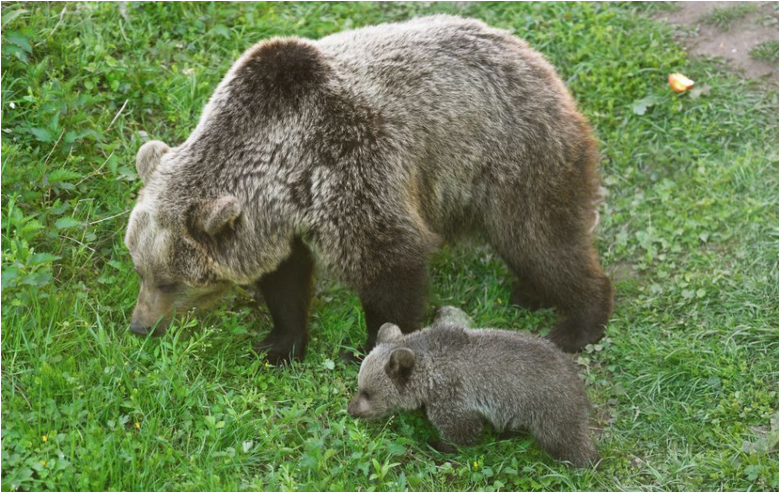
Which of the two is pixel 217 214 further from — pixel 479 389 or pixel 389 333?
pixel 479 389

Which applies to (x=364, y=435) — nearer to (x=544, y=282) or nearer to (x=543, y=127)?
(x=544, y=282)

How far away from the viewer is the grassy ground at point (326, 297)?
5.54 metres

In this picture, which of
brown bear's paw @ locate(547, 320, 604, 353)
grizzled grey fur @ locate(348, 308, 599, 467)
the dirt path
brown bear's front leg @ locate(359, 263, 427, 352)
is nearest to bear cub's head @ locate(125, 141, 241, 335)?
brown bear's front leg @ locate(359, 263, 427, 352)

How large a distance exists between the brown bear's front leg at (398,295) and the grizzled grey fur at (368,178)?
0.01 meters

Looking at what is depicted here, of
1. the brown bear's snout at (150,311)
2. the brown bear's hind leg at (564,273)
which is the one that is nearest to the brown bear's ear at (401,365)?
the brown bear's hind leg at (564,273)

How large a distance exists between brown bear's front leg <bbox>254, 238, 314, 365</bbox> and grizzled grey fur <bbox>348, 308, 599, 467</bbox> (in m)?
0.97

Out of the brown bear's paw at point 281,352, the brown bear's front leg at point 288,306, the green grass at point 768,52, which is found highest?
the green grass at point 768,52

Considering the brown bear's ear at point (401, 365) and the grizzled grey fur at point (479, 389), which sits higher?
the brown bear's ear at point (401, 365)

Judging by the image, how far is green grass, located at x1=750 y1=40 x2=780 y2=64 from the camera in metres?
8.41

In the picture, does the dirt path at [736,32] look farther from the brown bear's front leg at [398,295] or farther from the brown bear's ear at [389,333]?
the brown bear's ear at [389,333]

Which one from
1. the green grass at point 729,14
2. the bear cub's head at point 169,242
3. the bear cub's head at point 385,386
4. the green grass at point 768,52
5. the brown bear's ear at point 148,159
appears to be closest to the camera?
the bear cub's head at point 385,386

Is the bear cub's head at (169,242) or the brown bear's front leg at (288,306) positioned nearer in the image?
the bear cub's head at (169,242)

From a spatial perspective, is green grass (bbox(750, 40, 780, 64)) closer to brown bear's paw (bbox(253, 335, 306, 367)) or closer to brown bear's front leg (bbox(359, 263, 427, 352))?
brown bear's front leg (bbox(359, 263, 427, 352))

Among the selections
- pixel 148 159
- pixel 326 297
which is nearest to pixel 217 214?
pixel 148 159
